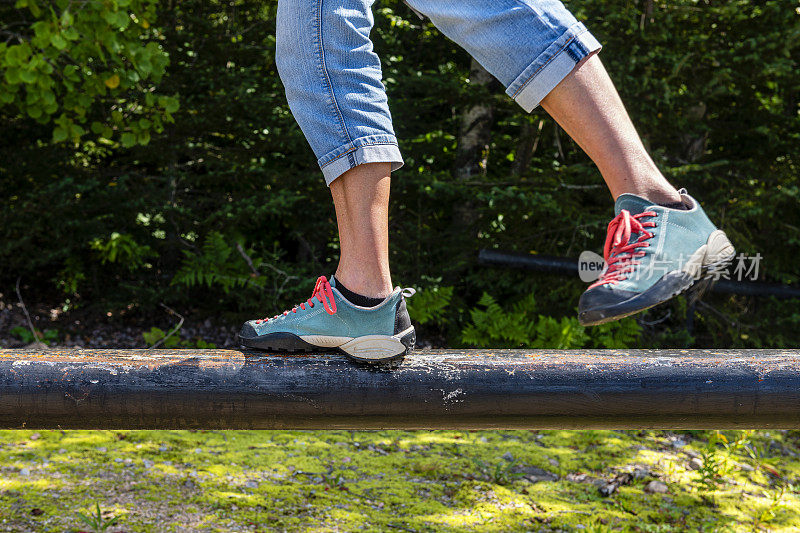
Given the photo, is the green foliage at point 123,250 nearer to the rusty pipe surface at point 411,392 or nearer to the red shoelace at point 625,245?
the rusty pipe surface at point 411,392

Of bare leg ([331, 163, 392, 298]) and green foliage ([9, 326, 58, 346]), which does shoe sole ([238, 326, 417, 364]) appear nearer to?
bare leg ([331, 163, 392, 298])

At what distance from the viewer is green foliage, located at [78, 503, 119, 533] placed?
261cm

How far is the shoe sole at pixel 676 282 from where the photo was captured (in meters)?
1.53

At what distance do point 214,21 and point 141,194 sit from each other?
67.7 inches

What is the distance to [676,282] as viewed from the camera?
1.59 metres

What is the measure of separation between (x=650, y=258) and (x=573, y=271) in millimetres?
3590

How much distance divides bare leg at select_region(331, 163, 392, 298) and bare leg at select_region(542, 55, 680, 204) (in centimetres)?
44

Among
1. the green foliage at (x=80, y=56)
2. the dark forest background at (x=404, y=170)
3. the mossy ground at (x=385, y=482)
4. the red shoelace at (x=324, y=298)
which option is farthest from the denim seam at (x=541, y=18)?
the dark forest background at (x=404, y=170)

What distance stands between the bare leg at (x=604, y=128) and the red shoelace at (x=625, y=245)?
0.21 feet

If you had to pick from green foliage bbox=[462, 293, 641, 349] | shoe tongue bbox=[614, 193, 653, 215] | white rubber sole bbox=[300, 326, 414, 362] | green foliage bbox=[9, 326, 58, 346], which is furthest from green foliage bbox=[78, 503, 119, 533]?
green foliage bbox=[9, 326, 58, 346]

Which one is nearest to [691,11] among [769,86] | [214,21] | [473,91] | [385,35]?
[769,86]

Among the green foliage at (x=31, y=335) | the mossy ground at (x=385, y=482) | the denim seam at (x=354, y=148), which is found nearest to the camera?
the denim seam at (x=354, y=148)

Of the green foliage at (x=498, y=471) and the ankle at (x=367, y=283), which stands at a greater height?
the ankle at (x=367, y=283)

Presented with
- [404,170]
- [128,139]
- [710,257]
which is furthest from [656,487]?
[128,139]
